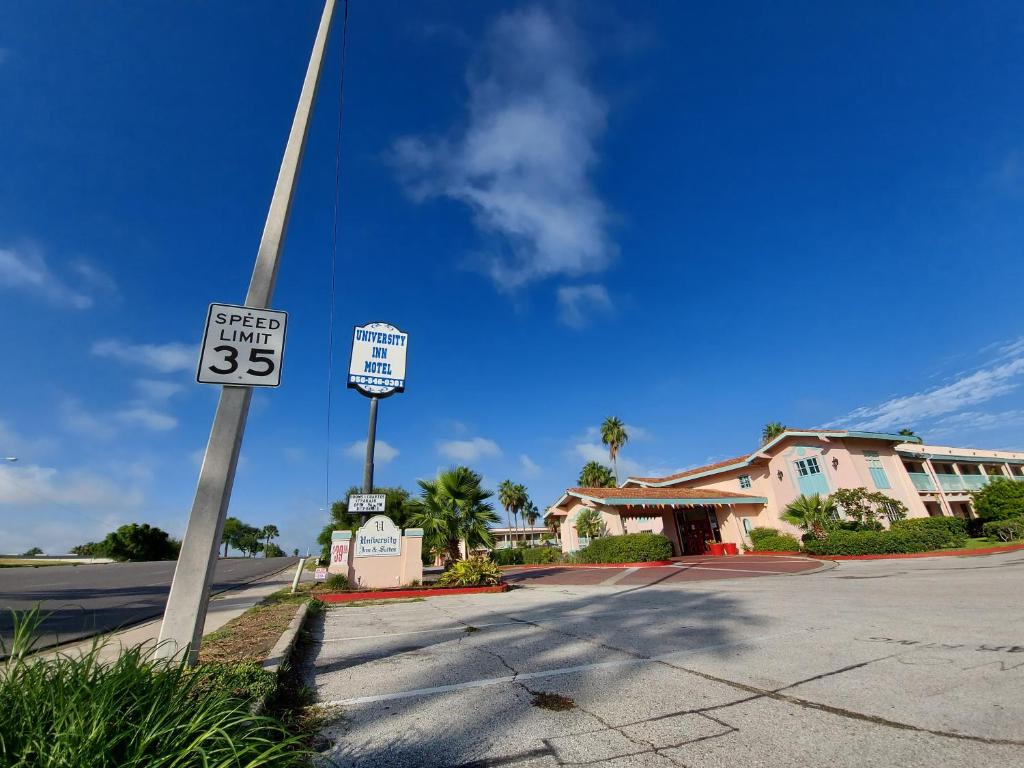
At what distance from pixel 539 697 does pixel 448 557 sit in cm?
1315

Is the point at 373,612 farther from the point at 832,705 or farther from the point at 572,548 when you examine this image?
the point at 572,548

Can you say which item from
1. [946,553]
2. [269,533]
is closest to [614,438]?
[946,553]

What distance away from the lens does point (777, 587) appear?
36.3 ft

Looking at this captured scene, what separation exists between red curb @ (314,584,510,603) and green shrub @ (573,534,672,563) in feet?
33.0

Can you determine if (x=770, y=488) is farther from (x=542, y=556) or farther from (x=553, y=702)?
(x=553, y=702)

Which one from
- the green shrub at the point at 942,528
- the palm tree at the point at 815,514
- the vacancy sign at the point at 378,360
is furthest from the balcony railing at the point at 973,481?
the vacancy sign at the point at 378,360

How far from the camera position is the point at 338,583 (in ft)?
44.2

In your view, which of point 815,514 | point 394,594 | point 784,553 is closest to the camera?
point 394,594

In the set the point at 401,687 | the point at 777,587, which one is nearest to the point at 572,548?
the point at 777,587

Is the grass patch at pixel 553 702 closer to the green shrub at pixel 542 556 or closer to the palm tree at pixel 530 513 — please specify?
the green shrub at pixel 542 556

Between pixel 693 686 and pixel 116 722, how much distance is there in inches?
163

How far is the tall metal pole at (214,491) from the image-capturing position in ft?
12.3

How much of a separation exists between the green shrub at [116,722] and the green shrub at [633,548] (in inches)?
839

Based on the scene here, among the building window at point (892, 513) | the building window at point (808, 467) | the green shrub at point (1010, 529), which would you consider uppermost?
the building window at point (808, 467)
